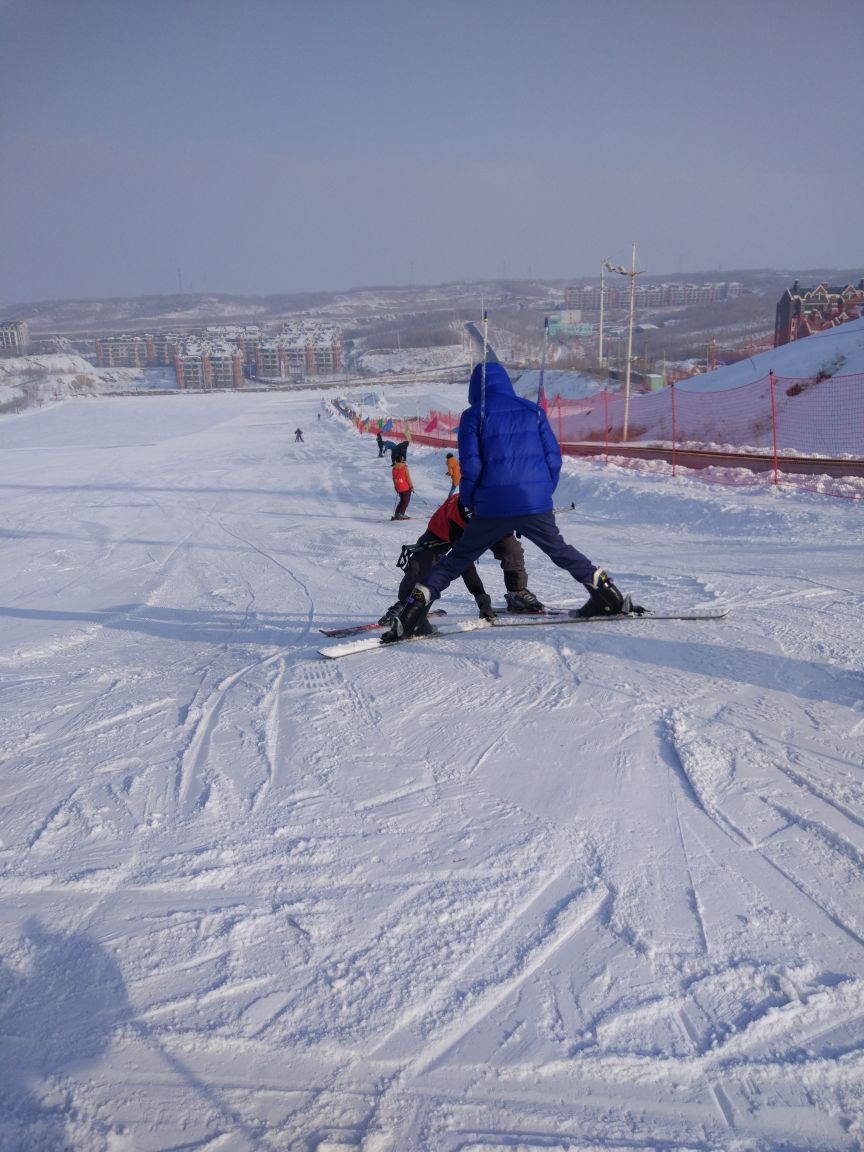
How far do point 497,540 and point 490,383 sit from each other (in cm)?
91

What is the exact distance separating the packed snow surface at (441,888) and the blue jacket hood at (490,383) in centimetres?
150

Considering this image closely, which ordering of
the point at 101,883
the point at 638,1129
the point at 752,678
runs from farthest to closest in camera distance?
the point at 752,678
the point at 101,883
the point at 638,1129

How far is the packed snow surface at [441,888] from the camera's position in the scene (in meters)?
1.69

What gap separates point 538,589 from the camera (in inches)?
247

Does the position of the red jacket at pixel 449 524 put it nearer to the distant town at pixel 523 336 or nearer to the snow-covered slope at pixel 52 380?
the distant town at pixel 523 336

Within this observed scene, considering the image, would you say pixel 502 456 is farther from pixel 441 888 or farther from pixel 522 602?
pixel 441 888

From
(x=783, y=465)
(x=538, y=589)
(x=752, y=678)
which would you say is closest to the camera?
(x=752, y=678)

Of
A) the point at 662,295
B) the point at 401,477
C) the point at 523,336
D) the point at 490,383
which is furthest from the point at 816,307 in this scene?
the point at 662,295

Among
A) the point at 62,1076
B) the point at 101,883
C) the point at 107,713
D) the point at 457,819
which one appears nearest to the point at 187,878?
the point at 101,883

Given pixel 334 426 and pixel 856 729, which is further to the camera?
pixel 334 426

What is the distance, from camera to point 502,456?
429cm

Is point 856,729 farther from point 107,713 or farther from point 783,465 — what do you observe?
point 783,465

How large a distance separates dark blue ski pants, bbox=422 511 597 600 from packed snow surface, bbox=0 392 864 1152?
0.43 metres

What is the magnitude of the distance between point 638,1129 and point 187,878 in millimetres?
1508
